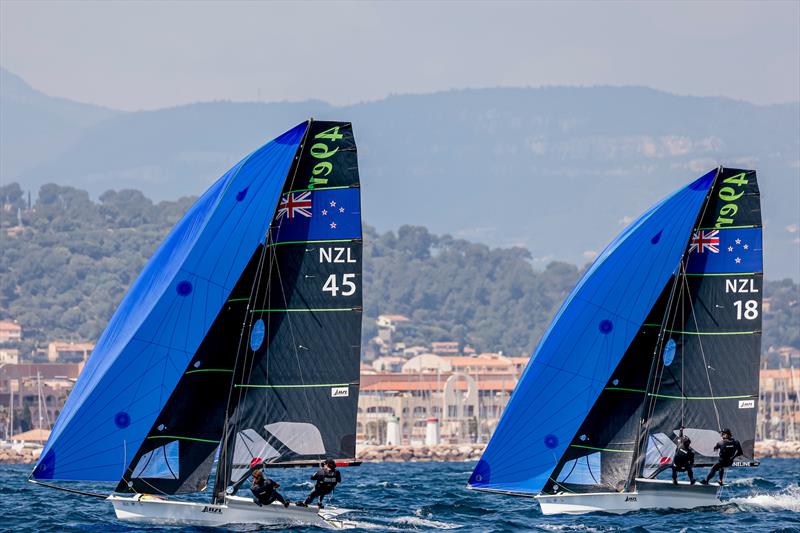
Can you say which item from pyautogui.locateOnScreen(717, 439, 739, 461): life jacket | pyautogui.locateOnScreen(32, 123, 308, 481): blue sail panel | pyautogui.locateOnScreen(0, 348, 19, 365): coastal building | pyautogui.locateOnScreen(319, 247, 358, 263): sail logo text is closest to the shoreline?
pyautogui.locateOnScreen(717, 439, 739, 461): life jacket

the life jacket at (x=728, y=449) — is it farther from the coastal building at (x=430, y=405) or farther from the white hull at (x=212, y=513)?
the coastal building at (x=430, y=405)

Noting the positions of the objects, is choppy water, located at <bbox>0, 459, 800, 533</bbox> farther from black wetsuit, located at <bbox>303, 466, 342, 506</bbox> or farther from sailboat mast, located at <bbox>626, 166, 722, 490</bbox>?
sailboat mast, located at <bbox>626, 166, 722, 490</bbox>

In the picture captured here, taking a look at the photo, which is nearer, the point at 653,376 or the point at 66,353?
the point at 653,376

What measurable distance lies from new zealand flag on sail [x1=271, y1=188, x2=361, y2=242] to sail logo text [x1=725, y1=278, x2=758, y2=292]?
26.2 feet

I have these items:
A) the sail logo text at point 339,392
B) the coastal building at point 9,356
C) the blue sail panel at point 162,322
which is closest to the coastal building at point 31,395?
the coastal building at point 9,356

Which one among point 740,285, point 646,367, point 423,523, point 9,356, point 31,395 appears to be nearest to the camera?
point 423,523

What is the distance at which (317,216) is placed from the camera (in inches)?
1003

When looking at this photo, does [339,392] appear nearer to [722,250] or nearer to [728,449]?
[728,449]

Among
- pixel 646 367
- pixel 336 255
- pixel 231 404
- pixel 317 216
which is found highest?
pixel 317 216

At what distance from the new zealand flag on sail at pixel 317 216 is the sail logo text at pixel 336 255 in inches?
7.0

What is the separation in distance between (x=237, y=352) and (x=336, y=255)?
2.04 m

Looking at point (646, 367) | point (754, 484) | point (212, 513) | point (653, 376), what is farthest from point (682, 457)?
point (754, 484)

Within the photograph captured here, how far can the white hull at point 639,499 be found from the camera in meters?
28.6

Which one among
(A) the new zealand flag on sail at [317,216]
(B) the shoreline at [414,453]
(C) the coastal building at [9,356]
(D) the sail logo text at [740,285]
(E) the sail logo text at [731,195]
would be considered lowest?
(B) the shoreline at [414,453]
